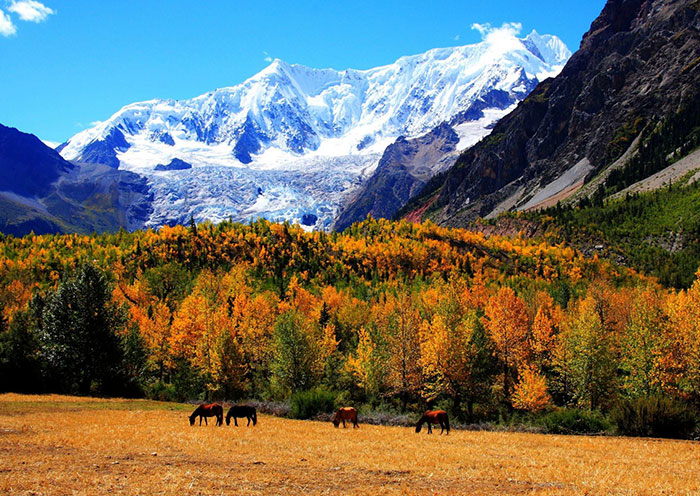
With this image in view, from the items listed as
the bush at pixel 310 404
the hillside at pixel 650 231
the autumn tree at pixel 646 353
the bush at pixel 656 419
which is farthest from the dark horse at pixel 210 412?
the hillside at pixel 650 231

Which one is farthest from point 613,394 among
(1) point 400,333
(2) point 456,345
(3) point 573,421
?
(1) point 400,333

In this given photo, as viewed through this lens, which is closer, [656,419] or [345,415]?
[345,415]

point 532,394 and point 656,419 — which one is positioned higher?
point 532,394

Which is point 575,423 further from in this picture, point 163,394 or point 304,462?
point 163,394

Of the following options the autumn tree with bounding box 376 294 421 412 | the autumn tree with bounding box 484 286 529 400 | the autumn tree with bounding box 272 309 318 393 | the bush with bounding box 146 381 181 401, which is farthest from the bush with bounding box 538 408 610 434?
the bush with bounding box 146 381 181 401

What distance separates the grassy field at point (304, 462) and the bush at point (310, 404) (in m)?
11.1

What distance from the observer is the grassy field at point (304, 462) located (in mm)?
16453

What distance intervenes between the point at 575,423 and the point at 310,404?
77.8ft

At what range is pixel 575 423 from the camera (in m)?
43.6

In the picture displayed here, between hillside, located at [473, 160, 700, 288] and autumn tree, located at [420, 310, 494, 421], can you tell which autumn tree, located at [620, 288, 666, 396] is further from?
hillside, located at [473, 160, 700, 288]

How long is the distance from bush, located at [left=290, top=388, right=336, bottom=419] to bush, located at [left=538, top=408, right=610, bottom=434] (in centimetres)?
1966

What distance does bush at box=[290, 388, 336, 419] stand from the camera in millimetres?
43812

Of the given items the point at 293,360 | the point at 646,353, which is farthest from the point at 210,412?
the point at 646,353

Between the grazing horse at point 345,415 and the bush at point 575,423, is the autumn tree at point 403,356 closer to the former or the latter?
the bush at point 575,423
